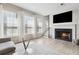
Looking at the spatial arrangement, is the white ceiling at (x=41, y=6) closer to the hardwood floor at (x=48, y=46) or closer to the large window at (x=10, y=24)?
the large window at (x=10, y=24)

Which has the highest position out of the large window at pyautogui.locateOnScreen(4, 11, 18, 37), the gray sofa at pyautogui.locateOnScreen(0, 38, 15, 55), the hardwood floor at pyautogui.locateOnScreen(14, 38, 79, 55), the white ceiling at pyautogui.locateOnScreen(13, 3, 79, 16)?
the white ceiling at pyautogui.locateOnScreen(13, 3, 79, 16)

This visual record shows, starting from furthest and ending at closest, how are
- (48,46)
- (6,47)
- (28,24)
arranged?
(48,46)
(28,24)
(6,47)

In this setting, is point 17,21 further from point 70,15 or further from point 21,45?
point 70,15

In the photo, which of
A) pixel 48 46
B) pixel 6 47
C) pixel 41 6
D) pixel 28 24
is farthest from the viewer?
pixel 48 46

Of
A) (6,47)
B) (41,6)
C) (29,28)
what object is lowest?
(6,47)

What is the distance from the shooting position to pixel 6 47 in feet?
6.24

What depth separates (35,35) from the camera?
301 centimetres

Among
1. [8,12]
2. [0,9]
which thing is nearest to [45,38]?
[8,12]

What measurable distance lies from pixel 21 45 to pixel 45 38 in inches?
44.1

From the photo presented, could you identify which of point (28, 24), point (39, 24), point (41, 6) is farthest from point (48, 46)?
point (41, 6)

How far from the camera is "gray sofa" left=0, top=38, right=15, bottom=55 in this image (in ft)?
5.79

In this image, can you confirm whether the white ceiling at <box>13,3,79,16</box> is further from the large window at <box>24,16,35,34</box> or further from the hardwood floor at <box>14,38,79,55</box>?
the hardwood floor at <box>14,38,79,55</box>

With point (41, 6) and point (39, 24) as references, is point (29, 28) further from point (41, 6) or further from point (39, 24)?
point (41, 6)

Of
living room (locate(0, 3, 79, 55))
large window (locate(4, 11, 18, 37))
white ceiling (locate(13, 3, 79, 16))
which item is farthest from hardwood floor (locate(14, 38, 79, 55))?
white ceiling (locate(13, 3, 79, 16))
